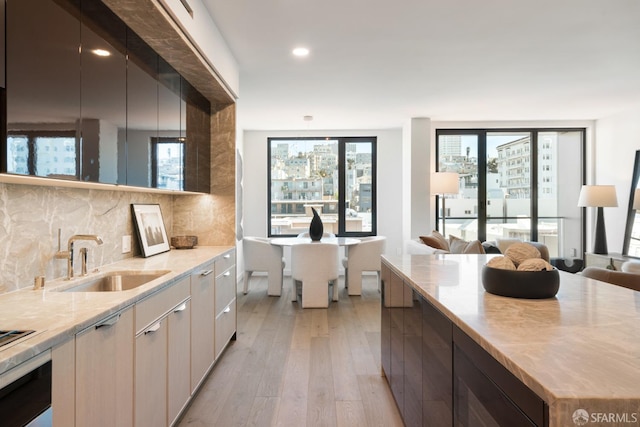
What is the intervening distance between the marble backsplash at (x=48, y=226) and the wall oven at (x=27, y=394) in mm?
845

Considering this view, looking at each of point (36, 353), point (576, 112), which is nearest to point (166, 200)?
point (36, 353)

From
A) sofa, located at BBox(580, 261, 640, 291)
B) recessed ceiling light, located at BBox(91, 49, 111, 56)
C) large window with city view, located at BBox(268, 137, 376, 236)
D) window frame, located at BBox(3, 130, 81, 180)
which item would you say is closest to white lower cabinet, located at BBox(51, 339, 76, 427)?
window frame, located at BBox(3, 130, 81, 180)

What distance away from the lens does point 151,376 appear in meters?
1.72

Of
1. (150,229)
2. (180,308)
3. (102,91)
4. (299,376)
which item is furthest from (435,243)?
(102,91)

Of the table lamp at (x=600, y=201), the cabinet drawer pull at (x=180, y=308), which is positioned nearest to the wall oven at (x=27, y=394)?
the cabinet drawer pull at (x=180, y=308)

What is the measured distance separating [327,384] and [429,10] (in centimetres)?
273

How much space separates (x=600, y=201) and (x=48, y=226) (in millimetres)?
6232

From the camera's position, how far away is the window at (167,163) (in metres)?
2.39

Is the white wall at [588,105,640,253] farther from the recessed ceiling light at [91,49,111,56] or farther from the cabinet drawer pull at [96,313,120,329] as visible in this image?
the cabinet drawer pull at [96,313,120,329]

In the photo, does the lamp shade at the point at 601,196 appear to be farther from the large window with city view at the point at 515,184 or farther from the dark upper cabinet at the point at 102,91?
the dark upper cabinet at the point at 102,91

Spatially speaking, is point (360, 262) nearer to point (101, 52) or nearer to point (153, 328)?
point (153, 328)

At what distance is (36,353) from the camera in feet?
3.17

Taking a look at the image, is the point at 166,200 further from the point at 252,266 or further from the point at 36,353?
the point at 36,353

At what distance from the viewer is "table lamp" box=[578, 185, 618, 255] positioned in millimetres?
5137
